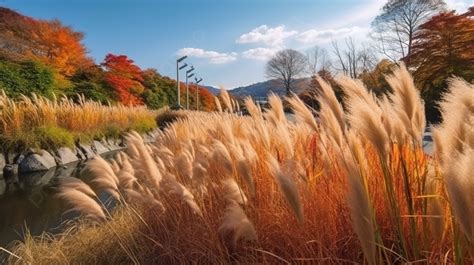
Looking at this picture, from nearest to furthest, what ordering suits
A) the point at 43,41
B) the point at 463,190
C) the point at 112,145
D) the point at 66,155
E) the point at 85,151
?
1. the point at 463,190
2. the point at 66,155
3. the point at 85,151
4. the point at 112,145
5. the point at 43,41

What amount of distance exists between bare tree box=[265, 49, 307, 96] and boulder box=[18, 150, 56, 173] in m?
36.6

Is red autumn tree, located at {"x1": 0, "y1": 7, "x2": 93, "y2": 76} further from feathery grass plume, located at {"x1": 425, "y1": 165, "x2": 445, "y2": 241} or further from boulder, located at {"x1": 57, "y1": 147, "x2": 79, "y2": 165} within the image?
feathery grass plume, located at {"x1": 425, "y1": 165, "x2": 445, "y2": 241}

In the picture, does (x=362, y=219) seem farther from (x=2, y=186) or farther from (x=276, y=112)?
(x=2, y=186)

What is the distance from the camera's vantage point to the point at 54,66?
73.6 feet

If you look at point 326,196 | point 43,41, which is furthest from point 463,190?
point 43,41

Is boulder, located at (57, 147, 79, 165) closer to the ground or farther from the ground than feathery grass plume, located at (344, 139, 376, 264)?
closer to the ground

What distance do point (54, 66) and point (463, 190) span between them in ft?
80.5

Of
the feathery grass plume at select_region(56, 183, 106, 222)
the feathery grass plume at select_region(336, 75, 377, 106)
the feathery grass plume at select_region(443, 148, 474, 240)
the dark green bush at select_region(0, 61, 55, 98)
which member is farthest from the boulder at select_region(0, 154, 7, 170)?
the dark green bush at select_region(0, 61, 55, 98)

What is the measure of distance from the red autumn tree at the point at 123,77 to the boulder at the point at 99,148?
16.0m

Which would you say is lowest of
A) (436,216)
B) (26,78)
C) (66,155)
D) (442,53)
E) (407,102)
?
(66,155)

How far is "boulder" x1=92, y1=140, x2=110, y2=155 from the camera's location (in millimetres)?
9652

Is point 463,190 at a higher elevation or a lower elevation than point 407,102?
lower

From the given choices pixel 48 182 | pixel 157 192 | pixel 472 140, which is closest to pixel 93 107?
pixel 48 182

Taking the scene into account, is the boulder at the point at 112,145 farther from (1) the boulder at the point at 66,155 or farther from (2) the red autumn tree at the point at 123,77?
(2) the red autumn tree at the point at 123,77
